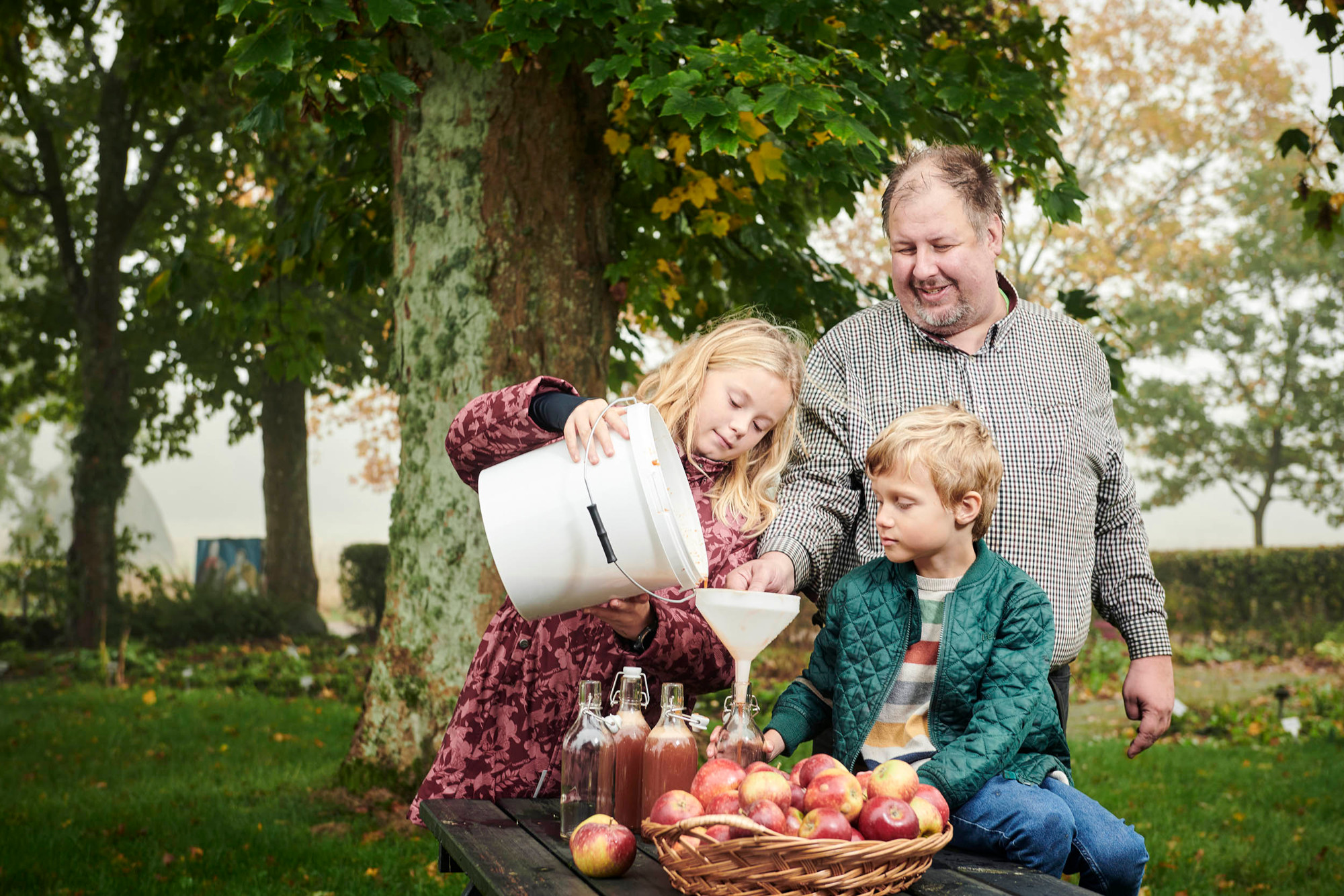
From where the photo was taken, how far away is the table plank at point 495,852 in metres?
1.69

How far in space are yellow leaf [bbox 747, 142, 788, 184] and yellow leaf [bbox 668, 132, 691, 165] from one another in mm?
318

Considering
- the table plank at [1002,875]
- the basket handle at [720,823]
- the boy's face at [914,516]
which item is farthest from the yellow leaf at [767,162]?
the basket handle at [720,823]

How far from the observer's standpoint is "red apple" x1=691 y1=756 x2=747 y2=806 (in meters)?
1.70

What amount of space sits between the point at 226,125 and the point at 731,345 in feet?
34.9

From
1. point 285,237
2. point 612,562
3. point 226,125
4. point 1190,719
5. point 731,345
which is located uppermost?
point 226,125

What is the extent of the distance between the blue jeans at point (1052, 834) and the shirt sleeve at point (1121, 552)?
0.79 metres

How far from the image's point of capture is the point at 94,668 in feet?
32.3

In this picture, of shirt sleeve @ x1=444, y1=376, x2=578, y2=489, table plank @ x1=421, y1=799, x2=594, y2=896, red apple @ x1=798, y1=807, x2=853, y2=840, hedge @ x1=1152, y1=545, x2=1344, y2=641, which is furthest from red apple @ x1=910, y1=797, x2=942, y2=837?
hedge @ x1=1152, y1=545, x2=1344, y2=641

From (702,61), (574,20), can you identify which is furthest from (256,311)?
(702,61)

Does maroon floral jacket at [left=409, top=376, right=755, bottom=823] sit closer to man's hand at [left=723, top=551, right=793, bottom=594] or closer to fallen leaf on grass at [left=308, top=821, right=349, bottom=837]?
man's hand at [left=723, top=551, right=793, bottom=594]

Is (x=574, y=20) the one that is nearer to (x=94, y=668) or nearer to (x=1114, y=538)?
(x=1114, y=538)

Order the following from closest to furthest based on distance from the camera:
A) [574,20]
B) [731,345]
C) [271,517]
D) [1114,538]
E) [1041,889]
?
[1041,889] → [731,345] → [1114,538] → [574,20] → [271,517]

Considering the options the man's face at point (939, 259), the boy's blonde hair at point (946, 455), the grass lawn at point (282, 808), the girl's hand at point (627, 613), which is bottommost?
the grass lawn at point (282, 808)

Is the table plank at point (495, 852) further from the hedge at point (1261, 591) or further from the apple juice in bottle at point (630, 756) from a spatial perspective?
the hedge at point (1261, 591)
